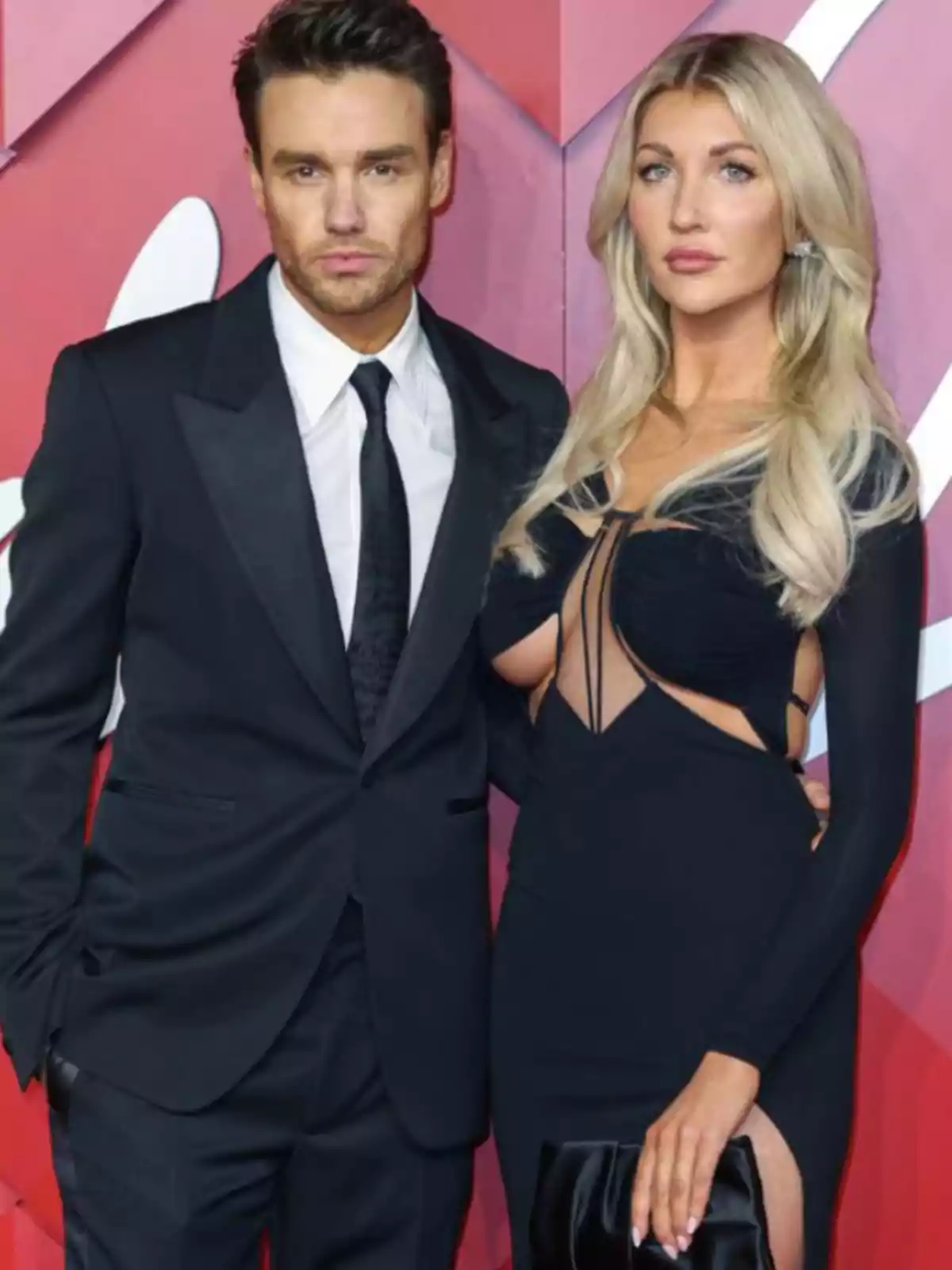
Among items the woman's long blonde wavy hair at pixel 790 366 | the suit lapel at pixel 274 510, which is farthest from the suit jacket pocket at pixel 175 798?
the woman's long blonde wavy hair at pixel 790 366

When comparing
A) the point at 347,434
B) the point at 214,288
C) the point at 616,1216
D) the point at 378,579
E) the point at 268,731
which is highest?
the point at 214,288

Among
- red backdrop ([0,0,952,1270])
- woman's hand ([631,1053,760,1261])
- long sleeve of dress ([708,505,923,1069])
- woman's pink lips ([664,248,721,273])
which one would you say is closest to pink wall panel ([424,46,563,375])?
red backdrop ([0,0,952,1270])

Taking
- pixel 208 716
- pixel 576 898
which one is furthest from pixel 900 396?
pixel 208 716

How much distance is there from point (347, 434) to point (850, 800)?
0.68 metres

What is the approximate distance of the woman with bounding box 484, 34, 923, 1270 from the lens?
72.7 inches

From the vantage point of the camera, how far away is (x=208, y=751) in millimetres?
1996

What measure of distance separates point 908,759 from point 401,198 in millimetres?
819

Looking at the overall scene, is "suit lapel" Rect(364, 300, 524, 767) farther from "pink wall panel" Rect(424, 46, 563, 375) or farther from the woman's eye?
the woman's eye

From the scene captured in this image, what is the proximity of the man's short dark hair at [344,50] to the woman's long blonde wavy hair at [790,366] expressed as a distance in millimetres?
228

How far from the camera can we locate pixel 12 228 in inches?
91.9

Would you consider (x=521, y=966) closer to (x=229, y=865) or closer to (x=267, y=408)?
(x=229, y=865)

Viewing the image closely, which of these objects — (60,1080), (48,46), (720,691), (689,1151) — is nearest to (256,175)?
(48,46)

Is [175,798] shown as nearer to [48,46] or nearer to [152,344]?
[152,344]

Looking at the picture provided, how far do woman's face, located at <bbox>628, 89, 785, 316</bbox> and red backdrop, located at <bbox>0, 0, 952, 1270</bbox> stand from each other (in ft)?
1.00
